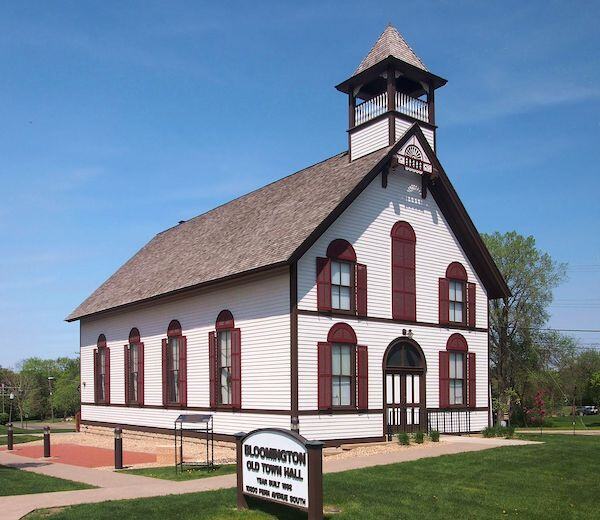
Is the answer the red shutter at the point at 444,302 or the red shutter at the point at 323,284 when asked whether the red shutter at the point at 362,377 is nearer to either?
the red shutter at the point at 323,284

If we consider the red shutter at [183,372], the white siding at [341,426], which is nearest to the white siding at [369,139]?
the white siding at [341,426]

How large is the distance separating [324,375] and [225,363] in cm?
430

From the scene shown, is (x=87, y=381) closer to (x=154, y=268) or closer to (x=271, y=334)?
(x=154, y=268)

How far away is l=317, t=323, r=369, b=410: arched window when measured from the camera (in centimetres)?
2314

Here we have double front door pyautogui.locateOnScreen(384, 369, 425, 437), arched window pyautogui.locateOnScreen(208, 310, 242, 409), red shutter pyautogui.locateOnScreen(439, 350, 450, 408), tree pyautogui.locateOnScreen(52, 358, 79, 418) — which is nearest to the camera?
arched window pyautogui.locateOnScreen(208, 310, 242, 409)

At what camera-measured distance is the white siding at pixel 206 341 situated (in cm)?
A: 2319

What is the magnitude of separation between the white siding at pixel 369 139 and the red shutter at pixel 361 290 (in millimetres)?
4720

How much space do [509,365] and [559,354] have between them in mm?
4473

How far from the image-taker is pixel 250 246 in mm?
25953

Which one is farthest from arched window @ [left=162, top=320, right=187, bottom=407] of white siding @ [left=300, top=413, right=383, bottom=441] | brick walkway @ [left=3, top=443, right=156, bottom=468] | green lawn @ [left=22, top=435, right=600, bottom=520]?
green lawn @ [left=22, top=435, right=600, bottom=520]

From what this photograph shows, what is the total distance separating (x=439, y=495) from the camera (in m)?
14.3

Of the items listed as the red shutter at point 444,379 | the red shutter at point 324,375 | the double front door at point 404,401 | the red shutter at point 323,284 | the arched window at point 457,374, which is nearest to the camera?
the red shutter at point 324,375

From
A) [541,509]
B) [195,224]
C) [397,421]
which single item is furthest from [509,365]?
[541,509]

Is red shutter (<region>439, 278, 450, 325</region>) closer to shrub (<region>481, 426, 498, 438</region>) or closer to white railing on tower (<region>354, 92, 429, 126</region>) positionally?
shrub (<region>481, 426, 498, 438</region>)
